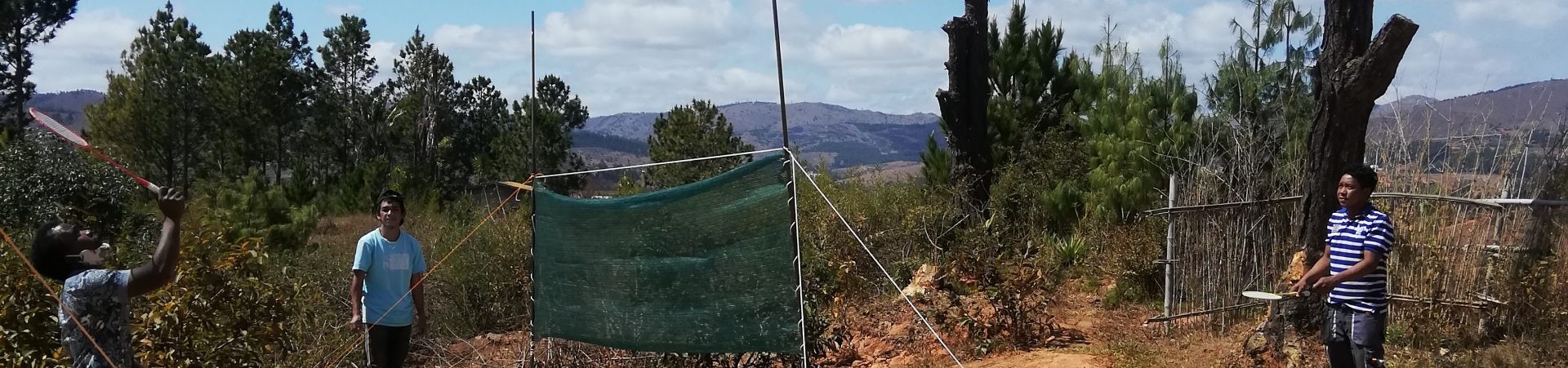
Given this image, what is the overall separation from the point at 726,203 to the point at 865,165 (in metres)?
11.2

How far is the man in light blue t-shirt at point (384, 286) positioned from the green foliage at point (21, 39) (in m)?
37.9

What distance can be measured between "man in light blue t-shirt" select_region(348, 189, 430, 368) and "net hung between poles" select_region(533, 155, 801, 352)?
2.73 ft

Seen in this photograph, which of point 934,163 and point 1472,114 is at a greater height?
point 1472,114

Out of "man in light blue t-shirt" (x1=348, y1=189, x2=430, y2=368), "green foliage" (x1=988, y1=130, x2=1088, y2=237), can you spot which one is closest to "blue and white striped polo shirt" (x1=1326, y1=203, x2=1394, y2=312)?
"man in light blue t-shirt" (x1=348, y1=189, x2=430, y2=368)

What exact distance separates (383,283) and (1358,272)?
4278 mm

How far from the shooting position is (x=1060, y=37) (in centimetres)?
1538

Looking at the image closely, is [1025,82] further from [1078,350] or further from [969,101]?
[1078,350]

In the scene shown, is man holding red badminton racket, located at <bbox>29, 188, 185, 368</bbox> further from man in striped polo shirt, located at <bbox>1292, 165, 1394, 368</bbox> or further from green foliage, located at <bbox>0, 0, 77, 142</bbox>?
green foliage, located at <bbox>0, 0, 77, 142</bbox>

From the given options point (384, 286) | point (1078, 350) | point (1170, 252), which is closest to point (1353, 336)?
point (1078, 350)

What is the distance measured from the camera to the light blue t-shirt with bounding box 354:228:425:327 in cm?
532

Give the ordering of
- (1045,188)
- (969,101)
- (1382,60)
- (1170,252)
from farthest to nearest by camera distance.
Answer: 1. (1045,188)
2. (969,101)
3. (1170,252)
4. (1382,60)

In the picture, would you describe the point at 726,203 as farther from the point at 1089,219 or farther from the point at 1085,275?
the point at 1089,219

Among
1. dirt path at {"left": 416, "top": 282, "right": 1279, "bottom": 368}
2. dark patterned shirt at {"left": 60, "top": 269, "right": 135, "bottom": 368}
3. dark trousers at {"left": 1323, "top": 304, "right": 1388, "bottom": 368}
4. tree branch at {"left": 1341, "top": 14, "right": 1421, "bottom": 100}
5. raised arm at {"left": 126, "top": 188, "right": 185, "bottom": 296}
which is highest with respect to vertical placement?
tree branch at {"left": 1341, "top": 14, "right": 1421, "bottom": 100}

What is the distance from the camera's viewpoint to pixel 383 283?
534 centimetres
